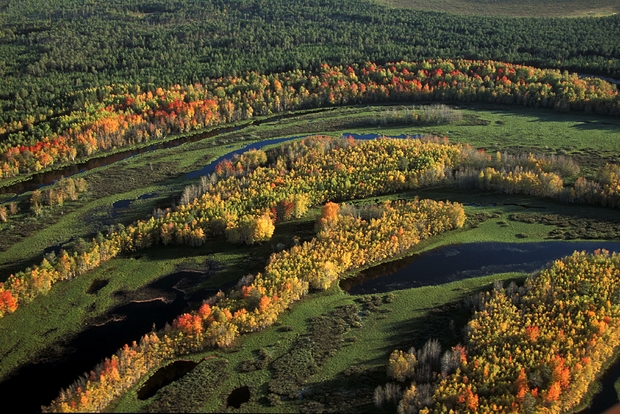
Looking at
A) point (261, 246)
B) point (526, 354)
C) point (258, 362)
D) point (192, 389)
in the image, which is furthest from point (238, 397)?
point (261, 246)

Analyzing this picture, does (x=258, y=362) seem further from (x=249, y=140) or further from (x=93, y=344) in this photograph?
(x=249, y=140)

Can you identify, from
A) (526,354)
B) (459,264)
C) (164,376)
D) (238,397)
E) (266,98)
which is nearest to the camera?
(526,354)

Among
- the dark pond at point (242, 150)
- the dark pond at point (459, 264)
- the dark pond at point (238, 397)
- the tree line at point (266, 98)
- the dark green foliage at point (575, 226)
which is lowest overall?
the dark pond at point (238, 397)

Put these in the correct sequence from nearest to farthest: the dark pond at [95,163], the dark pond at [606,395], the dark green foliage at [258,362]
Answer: the dark pond at [606,395], the dark green foliage at [258,362], the dark pond at [95,163]

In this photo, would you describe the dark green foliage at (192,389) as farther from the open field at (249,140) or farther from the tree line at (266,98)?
the tree line at (266,98)

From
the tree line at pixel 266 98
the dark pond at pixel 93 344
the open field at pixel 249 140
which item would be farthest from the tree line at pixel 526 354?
the tree line at pixel 266 98

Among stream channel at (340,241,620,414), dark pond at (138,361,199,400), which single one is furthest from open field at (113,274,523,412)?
stream channel at (340,241,620,414)
